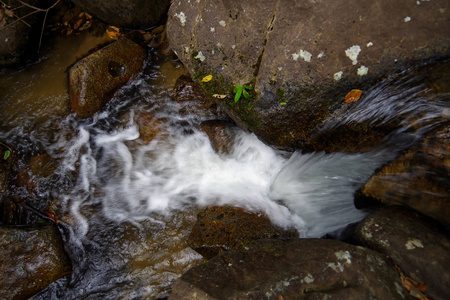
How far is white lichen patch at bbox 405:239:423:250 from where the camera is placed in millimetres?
2555

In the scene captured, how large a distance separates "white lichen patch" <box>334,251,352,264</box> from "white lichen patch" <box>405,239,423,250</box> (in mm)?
557

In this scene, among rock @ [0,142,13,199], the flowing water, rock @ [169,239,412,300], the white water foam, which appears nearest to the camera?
rock @ [169,239,412,300]

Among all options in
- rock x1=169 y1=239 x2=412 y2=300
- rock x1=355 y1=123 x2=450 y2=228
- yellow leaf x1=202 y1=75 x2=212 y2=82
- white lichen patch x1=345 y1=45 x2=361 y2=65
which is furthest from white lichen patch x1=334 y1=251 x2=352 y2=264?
yellow leaf x1=202 y1=75 x2=212 y2=82

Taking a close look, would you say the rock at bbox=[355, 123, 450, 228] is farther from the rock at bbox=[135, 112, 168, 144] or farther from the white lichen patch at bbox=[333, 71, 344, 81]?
the rock at bbox=[135, 112, 168, 144]

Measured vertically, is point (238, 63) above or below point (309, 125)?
above

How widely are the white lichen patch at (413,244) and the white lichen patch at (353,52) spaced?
1844mm

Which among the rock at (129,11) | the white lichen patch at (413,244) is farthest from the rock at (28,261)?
the white lichen patch at (413,244)

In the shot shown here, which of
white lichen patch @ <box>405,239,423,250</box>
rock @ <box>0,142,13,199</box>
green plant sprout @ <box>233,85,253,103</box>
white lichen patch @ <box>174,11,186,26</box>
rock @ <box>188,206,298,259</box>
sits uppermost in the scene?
white lichen patch @ <box>174,11,186,26</box>

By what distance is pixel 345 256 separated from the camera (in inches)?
98.7

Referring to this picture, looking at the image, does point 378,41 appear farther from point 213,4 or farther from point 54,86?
point 54,86

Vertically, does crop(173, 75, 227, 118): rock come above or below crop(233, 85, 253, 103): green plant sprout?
below

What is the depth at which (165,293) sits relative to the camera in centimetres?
399

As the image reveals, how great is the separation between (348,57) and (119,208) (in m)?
3.94

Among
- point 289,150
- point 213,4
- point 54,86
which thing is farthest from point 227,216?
point 54,86
